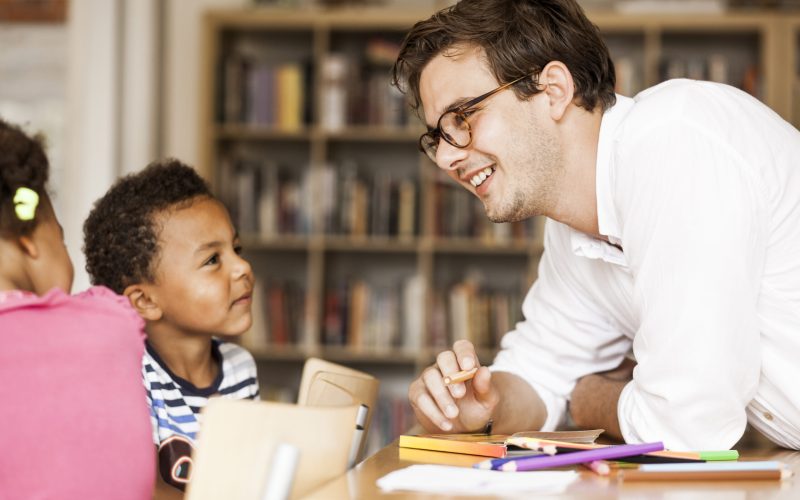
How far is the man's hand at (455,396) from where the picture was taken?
4.41 ft

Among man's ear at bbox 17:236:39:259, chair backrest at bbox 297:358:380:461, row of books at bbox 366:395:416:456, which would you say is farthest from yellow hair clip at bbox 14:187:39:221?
row of books at bbox 366:395:416:456

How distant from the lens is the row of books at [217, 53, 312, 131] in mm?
4129

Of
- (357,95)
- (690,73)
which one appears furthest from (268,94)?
(690,73)

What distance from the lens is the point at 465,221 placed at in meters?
4.08

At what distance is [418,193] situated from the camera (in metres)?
4.11

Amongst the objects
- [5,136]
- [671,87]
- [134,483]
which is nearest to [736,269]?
[671,87]

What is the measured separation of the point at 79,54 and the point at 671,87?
3.16 m

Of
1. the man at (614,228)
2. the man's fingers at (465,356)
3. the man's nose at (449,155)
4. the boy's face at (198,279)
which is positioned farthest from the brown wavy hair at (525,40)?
the boy's face at (198,279)

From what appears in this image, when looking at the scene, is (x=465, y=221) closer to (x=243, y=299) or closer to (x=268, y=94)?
(x=268, y=94)

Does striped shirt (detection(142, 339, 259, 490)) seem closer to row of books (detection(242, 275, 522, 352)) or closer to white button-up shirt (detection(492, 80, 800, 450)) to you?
white button-up shirt (detection(492, 80, 800, 450))

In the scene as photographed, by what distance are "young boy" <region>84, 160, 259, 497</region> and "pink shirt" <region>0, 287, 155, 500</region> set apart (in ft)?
1.65

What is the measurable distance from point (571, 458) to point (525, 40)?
2.54 feet

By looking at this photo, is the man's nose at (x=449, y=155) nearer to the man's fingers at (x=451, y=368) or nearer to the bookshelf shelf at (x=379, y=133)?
the man's fingers at (x=451, y=368)

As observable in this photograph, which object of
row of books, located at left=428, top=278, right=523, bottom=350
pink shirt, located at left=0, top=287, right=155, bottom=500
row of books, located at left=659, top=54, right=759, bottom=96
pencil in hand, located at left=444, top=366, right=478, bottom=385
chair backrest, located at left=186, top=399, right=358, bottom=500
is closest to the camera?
chair backrest, located at left=186, top=399, right=358, bottom=500
